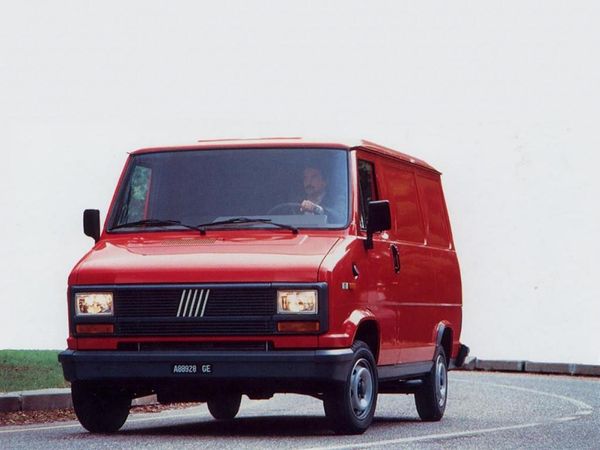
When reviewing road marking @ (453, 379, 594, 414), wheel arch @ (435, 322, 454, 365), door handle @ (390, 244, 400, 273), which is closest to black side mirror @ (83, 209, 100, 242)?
door handle @ (390, 244, 400, 273)

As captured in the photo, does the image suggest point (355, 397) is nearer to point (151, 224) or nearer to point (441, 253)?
point (151, 224)

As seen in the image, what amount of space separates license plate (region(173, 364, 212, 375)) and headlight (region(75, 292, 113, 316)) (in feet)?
2.22

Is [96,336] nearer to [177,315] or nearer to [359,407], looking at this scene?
[177,315]

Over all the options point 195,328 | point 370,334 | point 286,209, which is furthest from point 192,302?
point 370,334

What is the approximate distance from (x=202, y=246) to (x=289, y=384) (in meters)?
1.24

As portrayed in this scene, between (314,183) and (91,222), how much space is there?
180cm

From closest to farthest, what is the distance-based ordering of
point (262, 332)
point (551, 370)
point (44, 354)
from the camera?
1. point (262, 332)
2. point (44, 354)
3. point (551, 370)

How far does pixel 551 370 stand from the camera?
26.4 m

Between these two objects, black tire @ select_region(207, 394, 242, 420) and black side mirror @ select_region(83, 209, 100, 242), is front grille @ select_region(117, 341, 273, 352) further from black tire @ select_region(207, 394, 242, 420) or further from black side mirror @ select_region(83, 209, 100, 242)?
black tire @ select_region(207, 394, 242, 420)

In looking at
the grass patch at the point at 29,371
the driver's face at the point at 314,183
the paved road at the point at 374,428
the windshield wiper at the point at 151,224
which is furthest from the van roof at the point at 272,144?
the grass patch at the point at 29,371

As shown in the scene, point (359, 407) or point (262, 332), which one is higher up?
point (262, 332)

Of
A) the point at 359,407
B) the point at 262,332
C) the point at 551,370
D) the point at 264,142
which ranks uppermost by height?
the point at 264,142

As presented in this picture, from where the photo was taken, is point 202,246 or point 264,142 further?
point 264,142

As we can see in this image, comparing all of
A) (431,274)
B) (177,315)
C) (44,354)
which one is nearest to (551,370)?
(44,354)
